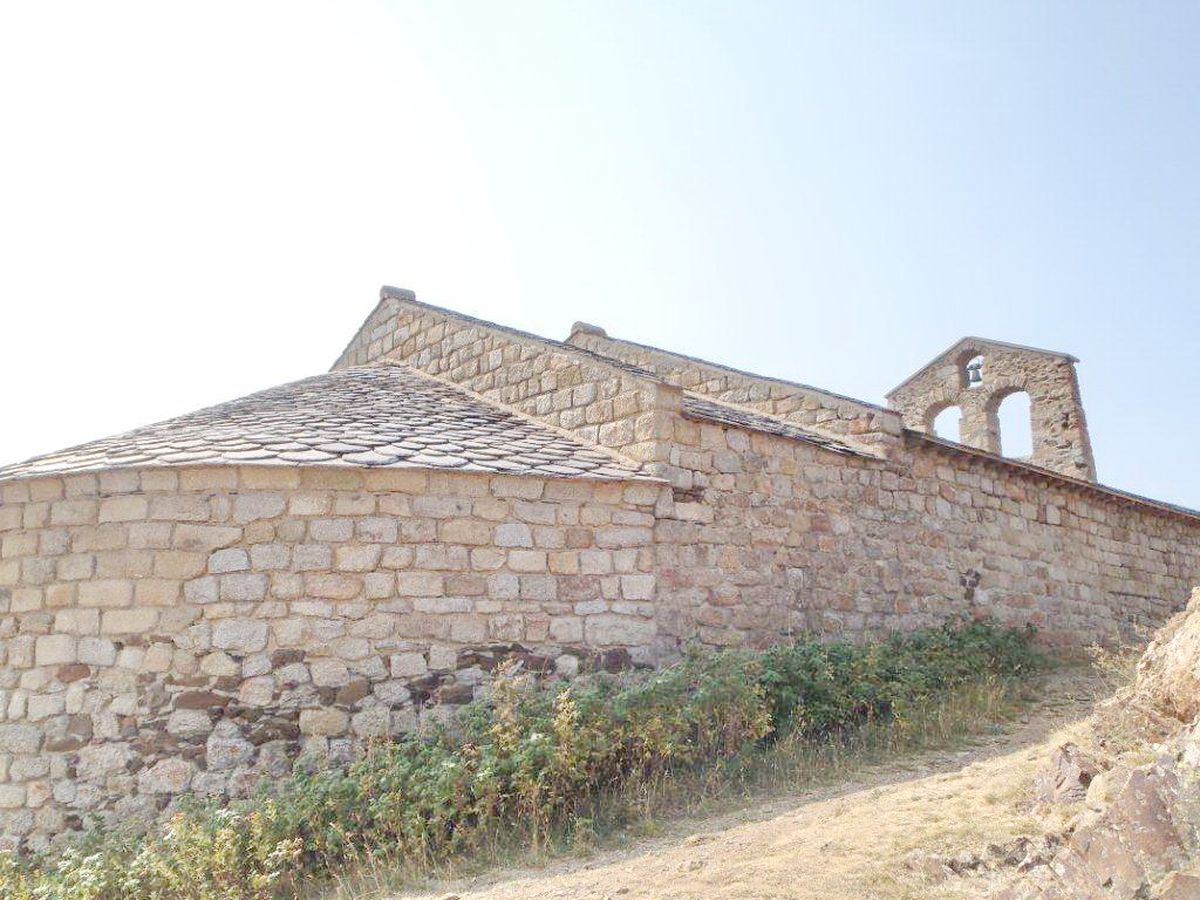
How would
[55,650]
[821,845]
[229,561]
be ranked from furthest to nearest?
1. [55,650]
2. [229,561]
3. [821,845]

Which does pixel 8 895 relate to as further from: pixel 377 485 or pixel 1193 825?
pixel 1193 825

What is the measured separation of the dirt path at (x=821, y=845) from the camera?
15.6ft

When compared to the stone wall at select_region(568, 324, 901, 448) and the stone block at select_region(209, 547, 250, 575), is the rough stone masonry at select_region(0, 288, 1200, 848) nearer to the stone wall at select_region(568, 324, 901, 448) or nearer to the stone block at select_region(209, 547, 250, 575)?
the stone block at select_region(209, 547, 250, 575)

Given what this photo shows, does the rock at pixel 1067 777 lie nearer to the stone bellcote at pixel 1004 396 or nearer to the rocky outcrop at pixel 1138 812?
the rocky outcrop at pixel 1138 812

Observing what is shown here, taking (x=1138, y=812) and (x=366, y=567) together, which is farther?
(x=366, y=567)

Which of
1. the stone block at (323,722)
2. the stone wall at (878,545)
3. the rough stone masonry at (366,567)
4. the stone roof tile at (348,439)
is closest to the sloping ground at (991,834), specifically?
the stone block at (323,722)

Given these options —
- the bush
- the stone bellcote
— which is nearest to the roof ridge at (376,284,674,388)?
the bush

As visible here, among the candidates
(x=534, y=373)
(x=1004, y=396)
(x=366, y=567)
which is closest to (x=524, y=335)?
(x=534, y=373)

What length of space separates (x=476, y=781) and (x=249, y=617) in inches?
89.8

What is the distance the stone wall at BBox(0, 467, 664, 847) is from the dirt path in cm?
207

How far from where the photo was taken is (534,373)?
10.3 meters

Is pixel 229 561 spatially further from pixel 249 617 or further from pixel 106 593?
pixel 106 593

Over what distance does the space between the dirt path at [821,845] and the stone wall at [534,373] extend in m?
3.32

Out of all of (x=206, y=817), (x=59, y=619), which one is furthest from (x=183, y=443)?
(x=206, y=817)
